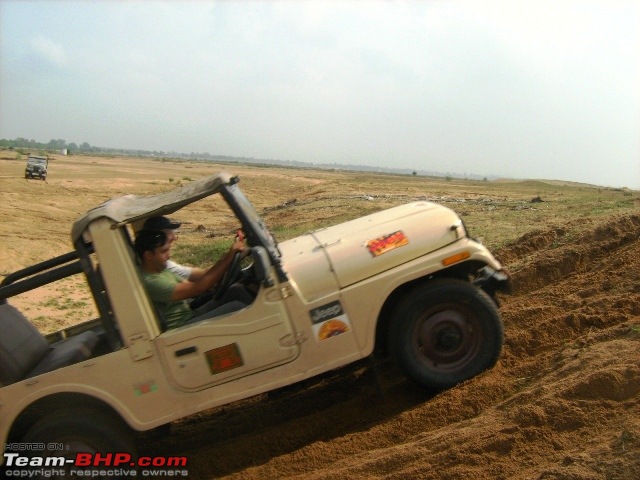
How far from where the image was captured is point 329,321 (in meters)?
4.30

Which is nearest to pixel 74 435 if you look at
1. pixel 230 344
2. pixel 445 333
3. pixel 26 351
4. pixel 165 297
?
pixel 26 351

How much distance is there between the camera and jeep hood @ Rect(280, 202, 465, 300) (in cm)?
441

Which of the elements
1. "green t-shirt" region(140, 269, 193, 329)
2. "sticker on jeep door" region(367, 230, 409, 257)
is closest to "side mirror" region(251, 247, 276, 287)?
"green t-shirt" region(140, 269, 193, 329)

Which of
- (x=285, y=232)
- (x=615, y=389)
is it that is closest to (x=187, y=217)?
(x=285, y=232)

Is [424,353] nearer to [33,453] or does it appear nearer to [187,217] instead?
[33,453]

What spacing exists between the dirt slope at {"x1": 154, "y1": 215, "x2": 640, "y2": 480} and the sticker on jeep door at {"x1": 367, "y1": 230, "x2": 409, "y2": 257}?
115cm

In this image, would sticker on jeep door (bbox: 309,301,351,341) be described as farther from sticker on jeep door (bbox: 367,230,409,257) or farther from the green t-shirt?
the green t-shirt

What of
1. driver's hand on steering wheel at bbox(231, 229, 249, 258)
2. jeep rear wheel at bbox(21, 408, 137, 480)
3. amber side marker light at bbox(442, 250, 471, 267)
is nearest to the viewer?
jeep rear wheel at bbox(21, 408, 137, 480)

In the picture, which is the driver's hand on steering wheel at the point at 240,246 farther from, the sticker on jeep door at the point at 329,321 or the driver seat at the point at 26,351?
the driver seat at the point at 26,351

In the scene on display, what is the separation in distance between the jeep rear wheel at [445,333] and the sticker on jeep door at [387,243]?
36cm

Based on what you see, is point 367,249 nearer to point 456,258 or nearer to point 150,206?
point 456,258

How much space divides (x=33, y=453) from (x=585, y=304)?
15.6 feet

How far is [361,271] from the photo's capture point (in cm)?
445

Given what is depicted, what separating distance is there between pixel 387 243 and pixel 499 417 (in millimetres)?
1430
